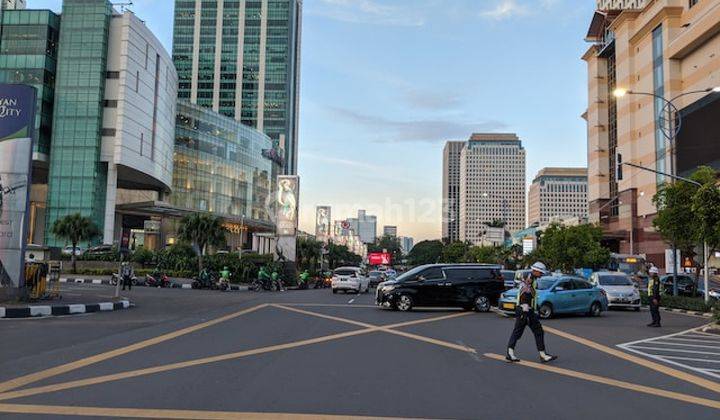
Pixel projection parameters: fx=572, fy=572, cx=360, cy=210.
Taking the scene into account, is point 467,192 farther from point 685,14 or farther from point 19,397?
point 19,397

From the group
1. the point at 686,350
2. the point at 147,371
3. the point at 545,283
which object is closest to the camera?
the point at 147,371

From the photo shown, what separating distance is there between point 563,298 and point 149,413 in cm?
1627

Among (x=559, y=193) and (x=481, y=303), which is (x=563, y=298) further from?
(x=559, y=193)

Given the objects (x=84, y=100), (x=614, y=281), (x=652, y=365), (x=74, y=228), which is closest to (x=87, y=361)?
(x=652, y=365)

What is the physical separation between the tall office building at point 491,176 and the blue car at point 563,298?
147 metres

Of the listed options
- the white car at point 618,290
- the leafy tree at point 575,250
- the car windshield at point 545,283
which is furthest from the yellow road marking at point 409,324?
the leafy tree at point 575,250

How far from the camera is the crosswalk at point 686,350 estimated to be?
397 inches

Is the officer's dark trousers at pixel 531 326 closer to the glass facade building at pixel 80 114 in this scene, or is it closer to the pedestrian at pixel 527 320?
the pedestrian at pixel 527 320

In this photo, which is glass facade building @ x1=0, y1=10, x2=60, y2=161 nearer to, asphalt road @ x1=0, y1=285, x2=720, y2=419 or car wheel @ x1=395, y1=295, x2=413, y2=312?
car wheel @ x1=395, y1=295, x2=413, y2=312

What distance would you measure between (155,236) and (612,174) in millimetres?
68997

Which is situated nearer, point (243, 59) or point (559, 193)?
point (243, 59)

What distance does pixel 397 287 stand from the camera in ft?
68.2

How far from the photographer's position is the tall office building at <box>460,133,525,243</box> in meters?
169

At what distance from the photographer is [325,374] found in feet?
27.5
